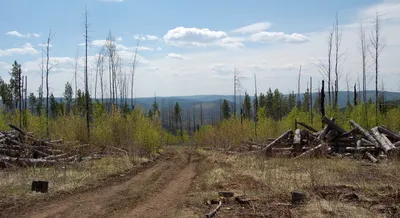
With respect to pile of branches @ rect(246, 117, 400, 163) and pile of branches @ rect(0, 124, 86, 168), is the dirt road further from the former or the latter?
pile of branches @ rect(246, 117, 400, 163)

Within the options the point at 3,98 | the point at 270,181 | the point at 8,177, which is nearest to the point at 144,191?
the point at 270,181

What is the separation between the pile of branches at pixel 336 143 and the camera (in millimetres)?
19297

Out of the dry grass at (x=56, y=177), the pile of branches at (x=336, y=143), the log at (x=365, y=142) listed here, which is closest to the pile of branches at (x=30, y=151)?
the dry grass at (x=56, y=177)

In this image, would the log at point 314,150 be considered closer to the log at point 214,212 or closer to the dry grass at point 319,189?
the dry grass at point 319,189

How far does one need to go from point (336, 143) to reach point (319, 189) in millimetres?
11886

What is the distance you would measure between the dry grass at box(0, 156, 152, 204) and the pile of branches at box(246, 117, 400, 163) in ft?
29.8

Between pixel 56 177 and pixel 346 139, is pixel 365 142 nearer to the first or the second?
pixel 346 139

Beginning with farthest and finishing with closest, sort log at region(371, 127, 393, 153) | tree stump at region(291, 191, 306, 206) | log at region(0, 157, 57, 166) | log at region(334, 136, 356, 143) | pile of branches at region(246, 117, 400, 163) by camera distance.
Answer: log at region(334, 136, 356, 143)
pile of branches at region(246, 117, 400, 163)
log at region(371, 127, 393, 153)
log at region(0, 157, 57, 166)
tree stump at region(291, 191, 306, 206)

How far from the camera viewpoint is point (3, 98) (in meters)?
71.0

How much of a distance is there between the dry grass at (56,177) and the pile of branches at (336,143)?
9.09 metres

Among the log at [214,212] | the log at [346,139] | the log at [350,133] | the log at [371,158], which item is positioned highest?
the log at [350,133]

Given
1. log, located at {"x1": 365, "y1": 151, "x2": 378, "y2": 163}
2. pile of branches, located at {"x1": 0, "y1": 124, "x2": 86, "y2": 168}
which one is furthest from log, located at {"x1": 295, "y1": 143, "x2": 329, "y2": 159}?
pile of branches, located at {"x1": 0, "y1": 124, "x2": 86, "y2": 168}

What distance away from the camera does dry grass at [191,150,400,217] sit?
332 inches

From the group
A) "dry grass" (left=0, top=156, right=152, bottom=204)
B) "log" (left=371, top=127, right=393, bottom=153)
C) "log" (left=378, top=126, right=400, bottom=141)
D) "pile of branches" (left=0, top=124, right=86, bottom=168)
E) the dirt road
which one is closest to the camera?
the dirt road
